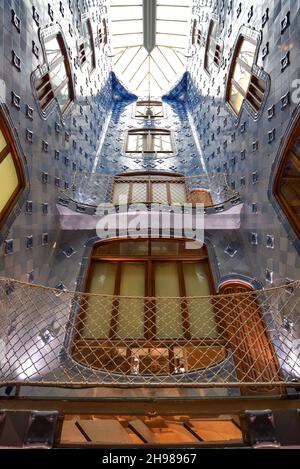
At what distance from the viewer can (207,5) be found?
11.1 m

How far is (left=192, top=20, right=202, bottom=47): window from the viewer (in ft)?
41.0

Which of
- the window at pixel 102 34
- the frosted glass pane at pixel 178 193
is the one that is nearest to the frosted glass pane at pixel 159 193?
the frosted glass pane at pixel 178 193

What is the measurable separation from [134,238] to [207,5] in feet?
34.2

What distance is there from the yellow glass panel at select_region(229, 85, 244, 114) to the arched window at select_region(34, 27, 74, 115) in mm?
4936

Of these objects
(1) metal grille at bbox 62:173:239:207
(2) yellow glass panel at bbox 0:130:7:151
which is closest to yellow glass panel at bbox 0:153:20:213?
(2) yellow glass panel at bbox 0:130:7:151

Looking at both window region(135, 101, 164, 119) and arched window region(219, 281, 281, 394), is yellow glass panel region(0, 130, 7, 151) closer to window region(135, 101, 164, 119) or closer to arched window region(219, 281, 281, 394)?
arched window region(219, 281, 281, 394)

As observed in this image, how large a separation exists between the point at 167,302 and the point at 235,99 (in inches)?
248

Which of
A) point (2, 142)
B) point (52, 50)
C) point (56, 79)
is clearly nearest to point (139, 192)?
point (56, 79)

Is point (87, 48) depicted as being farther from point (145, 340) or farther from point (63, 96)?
point (145, 340)

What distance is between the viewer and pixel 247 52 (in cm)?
732

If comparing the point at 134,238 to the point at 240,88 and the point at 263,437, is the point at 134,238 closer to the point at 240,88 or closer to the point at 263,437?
the point at 240,88

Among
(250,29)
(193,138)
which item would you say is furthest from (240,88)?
(193,138)

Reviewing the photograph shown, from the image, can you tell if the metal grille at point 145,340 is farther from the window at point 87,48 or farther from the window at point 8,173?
the window at point 87,48

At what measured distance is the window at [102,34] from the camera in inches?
485
